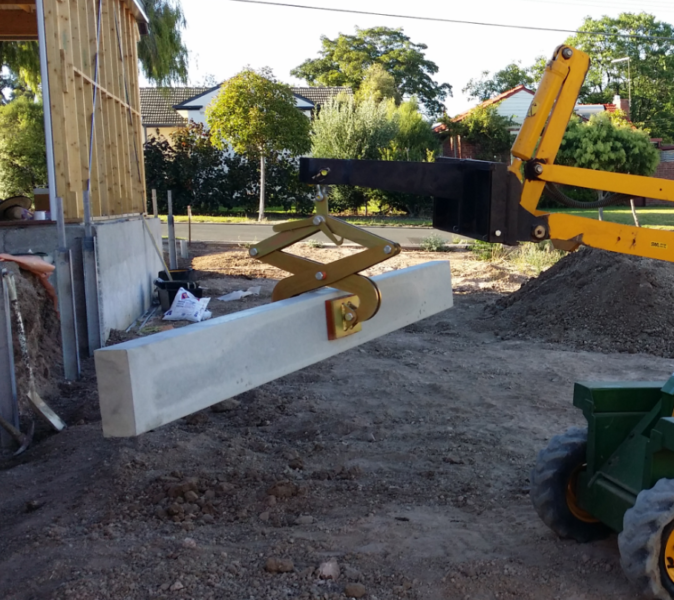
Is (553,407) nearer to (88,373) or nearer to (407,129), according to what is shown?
(88,373)

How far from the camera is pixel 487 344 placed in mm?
9148

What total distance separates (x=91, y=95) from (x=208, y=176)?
79.1ft

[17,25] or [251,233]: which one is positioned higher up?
[17,25]

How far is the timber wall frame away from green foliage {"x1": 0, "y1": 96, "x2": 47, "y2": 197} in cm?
1461

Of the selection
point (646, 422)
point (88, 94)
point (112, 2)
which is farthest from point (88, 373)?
point (112, 2)

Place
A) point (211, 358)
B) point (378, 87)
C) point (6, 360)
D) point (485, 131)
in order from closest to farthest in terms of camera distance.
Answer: point (211, 358) → point (6, 360) → point (485, 131) → point (378, 87)

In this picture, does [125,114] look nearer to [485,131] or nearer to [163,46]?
[163,46]

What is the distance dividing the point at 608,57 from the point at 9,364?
7223cm

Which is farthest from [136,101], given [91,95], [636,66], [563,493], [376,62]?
[636,66]

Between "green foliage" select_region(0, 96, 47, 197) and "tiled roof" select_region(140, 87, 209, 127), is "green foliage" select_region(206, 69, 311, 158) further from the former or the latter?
"tiled roof" select_region(140, 87, 209, 127)

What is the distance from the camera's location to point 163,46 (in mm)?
21312

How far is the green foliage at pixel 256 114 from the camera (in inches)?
1057

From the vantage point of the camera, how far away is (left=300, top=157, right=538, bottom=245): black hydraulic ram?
10.3ft

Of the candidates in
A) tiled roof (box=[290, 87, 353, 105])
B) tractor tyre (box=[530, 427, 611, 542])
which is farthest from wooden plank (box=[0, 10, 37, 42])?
tiled roof (box=[290, 87, 353, 105])
